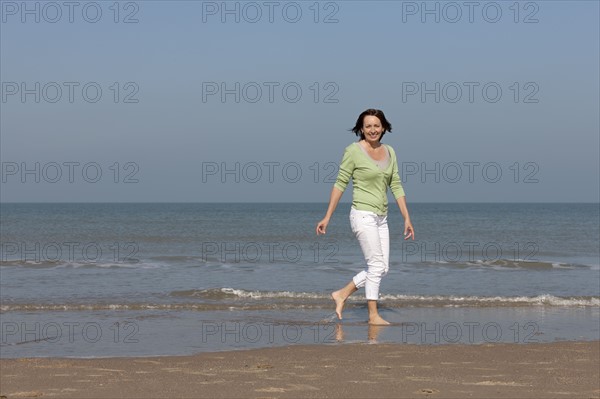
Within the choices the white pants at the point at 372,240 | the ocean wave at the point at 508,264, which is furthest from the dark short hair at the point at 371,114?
the ocean wave at the point at 508,264

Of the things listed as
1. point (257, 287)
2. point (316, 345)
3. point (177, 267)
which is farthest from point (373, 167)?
point (177, 267)

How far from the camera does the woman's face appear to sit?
7.77m

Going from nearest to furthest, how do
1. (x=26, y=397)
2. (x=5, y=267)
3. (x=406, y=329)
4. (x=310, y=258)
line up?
(x=26, y=397) → (x=406, y=329) → (x=5, y=267) → (x=310, y=258)

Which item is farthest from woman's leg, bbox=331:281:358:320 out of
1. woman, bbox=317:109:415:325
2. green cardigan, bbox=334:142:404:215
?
green cardigan, bbox=334:142:404:215

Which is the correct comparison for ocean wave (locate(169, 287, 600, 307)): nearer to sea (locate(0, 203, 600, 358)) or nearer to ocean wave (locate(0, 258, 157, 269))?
sea (locate(0, 203, 600, 358))

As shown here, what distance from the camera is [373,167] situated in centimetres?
782

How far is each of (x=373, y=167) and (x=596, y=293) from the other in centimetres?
695

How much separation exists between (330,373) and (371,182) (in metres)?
2.43

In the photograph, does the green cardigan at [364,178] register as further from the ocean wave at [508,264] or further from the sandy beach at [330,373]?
the ocean wave at [508,264]

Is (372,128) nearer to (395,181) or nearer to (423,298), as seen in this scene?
(395,181)

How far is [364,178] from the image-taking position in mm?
7863

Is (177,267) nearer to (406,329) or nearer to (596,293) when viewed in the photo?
(596,293)

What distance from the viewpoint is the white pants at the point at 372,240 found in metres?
7.92

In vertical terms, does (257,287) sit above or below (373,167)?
below
